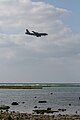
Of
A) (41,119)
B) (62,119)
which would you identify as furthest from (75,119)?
(41,119)

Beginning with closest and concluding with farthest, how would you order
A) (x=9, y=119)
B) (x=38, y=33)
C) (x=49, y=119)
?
(x=9, y=119), (x=49, y=119), (x=38, y=33)

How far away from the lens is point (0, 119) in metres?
45.1

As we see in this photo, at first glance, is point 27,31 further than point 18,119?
Yes

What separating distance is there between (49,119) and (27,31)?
128 ft

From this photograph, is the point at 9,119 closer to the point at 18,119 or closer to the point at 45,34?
the point at 18,119

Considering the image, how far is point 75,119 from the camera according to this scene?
159 feet

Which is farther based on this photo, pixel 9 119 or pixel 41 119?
pixel 41 119

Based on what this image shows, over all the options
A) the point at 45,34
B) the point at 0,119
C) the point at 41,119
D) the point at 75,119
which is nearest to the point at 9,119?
the point at 0,119

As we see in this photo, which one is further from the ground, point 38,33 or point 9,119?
point 38,33

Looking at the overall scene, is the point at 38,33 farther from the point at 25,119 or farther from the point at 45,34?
the point at 25,119

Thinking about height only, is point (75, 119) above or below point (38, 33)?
below

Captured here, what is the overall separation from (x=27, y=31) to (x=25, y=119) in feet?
131

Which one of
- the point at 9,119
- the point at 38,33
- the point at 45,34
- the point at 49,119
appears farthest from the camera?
the point at 45,34

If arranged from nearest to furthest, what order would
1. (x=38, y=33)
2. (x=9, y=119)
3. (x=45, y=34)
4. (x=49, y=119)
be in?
(x=9, y=119), (x=49, y=119), (x=38, y=33), (x=45, y=34)
